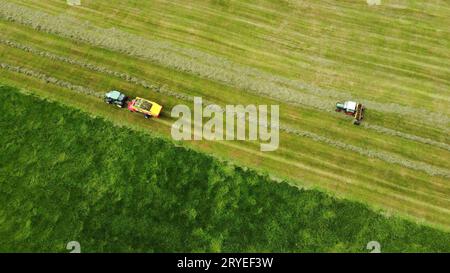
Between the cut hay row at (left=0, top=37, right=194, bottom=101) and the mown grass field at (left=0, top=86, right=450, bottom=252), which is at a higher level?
the cut hay row at (left=0, top=37, right=194, bottom=101)

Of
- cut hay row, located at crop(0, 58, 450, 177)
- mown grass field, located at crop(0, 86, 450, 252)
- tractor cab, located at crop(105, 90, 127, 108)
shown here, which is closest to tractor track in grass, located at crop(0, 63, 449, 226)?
mown grass field, located at crop(0, 86, 450, 252)

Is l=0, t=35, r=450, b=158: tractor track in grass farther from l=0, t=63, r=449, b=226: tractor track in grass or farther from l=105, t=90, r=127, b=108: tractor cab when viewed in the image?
l=0, t=63, r=449, b=226: tractor track in grass

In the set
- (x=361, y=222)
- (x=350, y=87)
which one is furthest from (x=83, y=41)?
(x=361, y=222)

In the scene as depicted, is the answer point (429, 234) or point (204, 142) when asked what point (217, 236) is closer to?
point (204, 142)

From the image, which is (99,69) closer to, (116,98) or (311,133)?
(116,98)

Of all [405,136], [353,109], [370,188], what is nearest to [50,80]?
[353,109]

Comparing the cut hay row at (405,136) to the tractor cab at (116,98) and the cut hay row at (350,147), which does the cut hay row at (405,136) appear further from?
the tractor cab at (116,98)
